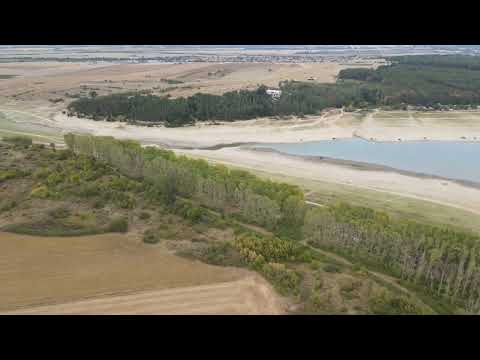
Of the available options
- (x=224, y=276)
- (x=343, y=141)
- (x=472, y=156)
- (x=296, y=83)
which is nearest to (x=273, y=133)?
(x=343, y=141)

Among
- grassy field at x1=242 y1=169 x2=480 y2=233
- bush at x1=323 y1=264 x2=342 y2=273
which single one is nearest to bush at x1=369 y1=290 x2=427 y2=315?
bush at x1=323 y1=264 x2=342 y2=273

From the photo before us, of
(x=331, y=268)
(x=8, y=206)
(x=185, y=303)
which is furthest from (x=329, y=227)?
(x=8, y=206)

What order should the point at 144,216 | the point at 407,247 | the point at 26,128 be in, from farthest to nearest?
the point at 26,128 → the point at 144,216 → the point at 407,247

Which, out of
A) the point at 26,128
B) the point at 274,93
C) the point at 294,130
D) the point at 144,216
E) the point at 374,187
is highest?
the point at 274,93

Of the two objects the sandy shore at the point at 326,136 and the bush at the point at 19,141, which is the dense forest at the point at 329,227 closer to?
the sandy shore at the point at 326,136

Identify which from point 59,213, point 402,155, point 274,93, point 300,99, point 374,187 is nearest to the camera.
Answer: point 59,213

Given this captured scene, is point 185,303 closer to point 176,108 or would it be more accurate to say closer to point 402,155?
point 402,155
